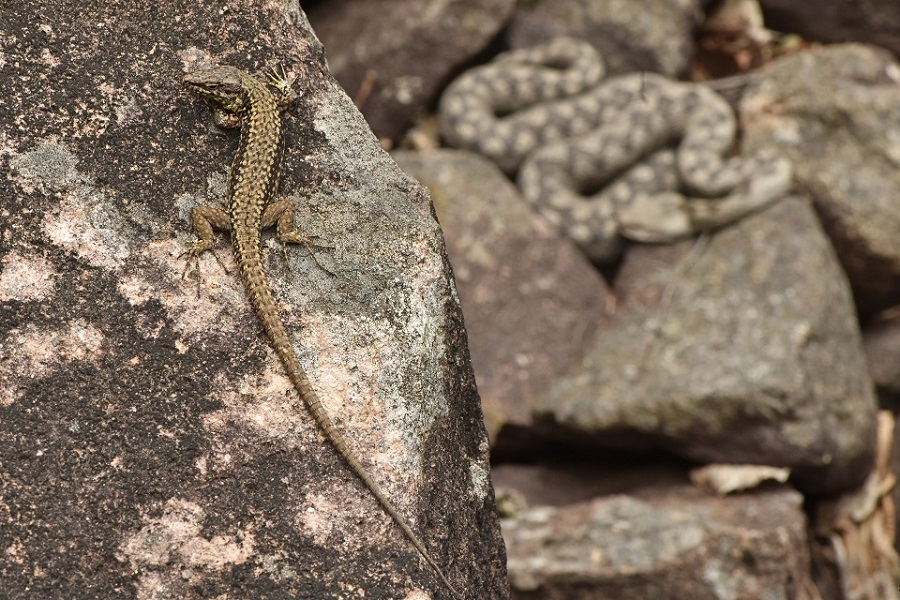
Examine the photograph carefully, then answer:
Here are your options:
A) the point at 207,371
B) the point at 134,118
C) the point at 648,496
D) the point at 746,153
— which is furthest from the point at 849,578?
the point at 134,118

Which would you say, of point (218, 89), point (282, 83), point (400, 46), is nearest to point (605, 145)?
point (400, 46)

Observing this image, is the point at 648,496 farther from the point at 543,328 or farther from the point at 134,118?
the point at 134,118

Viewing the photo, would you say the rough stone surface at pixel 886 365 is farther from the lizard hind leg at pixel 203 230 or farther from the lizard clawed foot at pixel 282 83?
the lizard hind leg at pixel 203 230

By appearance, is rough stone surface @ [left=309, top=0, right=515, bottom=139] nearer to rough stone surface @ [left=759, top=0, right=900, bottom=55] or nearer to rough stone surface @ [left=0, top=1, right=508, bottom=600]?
rough stone surface @ [left=759, top=0, right=900, bottom=55]

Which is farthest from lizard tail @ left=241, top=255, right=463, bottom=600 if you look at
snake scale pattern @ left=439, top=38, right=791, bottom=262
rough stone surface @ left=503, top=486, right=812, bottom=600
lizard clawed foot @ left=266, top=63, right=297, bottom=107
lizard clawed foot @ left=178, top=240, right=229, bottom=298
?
snake scale pattern @ left=439, top=38, right=791, bottom=262

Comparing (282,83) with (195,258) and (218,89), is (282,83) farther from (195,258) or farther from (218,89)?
(195,258)

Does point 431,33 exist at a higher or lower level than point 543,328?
higher
